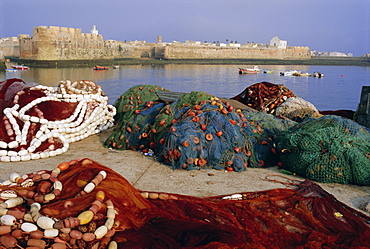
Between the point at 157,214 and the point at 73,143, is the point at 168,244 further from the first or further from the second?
the point at 73,143

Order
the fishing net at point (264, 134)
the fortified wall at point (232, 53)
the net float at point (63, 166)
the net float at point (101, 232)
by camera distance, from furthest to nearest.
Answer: the fortified wall at point (232, 53) → the fishing net at point (264, 134) → the net float at point (63, 166) → the net float at point (101, 232)

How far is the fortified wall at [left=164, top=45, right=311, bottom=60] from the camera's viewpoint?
70.7 metres

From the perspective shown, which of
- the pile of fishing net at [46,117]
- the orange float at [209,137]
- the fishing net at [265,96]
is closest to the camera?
the orange float at [209,137]

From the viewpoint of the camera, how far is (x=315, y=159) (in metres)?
3.78

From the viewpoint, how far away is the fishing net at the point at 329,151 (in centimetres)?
363

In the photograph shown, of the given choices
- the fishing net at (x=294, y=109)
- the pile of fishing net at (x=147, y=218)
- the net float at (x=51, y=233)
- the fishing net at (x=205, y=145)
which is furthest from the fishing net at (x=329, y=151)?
the net float at (x=51, y=233)

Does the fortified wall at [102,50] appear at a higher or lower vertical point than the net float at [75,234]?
higher

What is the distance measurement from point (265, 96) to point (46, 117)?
15.0 ft

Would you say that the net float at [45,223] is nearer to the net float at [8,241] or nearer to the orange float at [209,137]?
the net float at [8,241]

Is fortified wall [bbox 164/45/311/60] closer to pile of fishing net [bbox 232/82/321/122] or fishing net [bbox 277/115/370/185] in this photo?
pile of fishing net [bbox 232/82/321/122]

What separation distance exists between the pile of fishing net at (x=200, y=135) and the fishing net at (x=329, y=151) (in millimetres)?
456

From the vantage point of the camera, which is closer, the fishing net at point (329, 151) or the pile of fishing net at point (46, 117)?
the fishing net at point (329, 151)

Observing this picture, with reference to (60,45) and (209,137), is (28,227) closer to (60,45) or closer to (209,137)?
(209,137)

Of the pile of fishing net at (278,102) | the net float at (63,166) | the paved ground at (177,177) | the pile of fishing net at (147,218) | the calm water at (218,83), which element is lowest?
the calm water at (218,83)
